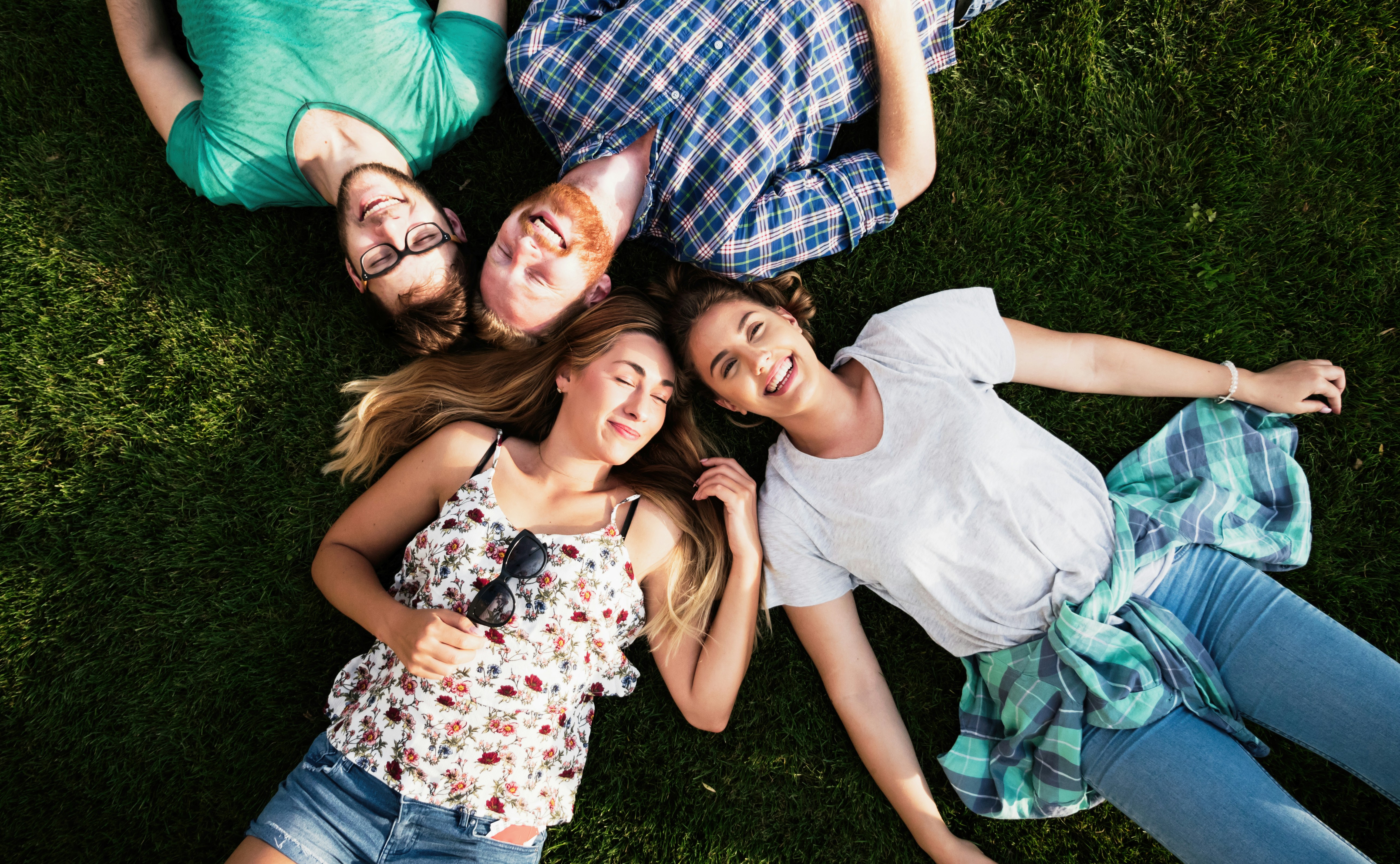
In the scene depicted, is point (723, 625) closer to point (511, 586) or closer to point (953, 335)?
point (511, 586)

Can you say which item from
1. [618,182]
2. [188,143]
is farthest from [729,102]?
[188,143]

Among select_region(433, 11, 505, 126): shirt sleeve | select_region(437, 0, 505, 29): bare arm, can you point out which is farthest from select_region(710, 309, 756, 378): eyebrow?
select_region(437, 0, 505, 29): bare arm

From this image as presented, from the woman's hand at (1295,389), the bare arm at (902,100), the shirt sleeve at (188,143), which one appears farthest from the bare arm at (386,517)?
the woman's hand at (1295,389)

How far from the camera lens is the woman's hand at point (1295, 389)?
3.96 m

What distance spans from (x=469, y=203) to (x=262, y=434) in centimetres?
178

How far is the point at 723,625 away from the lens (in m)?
3.85

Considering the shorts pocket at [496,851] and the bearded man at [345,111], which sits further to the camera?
the bearded man at [345,111]

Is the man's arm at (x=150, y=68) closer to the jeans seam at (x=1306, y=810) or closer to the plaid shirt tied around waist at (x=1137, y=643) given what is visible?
the plaid shirt tied around waist at (x=1137, y=643)

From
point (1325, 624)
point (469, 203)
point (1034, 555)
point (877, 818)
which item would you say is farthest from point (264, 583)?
point (1325, 624)

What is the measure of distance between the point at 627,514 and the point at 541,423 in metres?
0.75

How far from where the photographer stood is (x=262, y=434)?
4273 mm

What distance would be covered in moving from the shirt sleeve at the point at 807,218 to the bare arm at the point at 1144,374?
97 centimetres

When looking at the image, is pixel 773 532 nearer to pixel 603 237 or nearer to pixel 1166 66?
pixel 603 237

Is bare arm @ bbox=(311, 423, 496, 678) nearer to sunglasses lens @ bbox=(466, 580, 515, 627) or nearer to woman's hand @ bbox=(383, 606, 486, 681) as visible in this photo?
woman's hand @ bbox=(383, 606, 486, 681)
